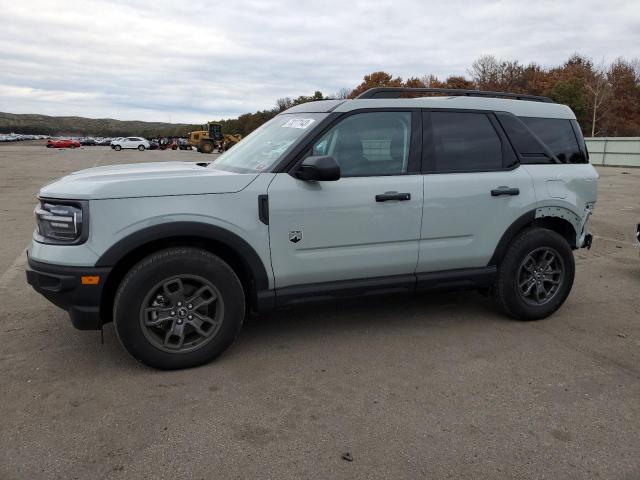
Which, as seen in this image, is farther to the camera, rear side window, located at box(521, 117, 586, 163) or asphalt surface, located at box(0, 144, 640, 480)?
rear side window, located at box(521, 117, 586, 163)

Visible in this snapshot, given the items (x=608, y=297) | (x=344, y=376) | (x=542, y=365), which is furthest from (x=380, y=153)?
(x=608, y=297)

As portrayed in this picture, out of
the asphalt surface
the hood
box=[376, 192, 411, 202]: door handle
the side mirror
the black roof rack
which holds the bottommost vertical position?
the asphalt surface

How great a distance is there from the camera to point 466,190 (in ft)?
13.6

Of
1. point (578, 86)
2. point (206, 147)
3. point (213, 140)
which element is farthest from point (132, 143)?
point (578, 86)

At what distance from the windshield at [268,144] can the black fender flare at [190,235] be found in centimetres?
58

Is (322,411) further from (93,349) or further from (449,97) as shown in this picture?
(449,97)

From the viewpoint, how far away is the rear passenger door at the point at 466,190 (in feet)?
13.4

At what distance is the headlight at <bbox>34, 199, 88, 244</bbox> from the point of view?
320cm

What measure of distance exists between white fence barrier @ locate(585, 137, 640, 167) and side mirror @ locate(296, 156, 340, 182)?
32.8 meters

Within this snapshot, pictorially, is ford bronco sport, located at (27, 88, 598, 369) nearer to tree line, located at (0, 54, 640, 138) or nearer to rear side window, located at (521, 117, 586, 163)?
rear side window, located at (521, 117, 586, 163)

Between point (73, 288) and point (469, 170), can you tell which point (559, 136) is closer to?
point (469, 170)

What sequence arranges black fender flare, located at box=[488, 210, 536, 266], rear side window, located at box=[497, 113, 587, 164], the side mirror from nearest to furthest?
1. the side mirror
2. black fender flare, located at box=[488, 210, 536, 266]
3. rear side window, located at box=[497, 113, 587, 164]

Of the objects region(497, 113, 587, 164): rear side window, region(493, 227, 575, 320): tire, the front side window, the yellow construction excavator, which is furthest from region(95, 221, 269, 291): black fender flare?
the yellow construction excavator

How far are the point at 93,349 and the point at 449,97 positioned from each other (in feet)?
11.5
